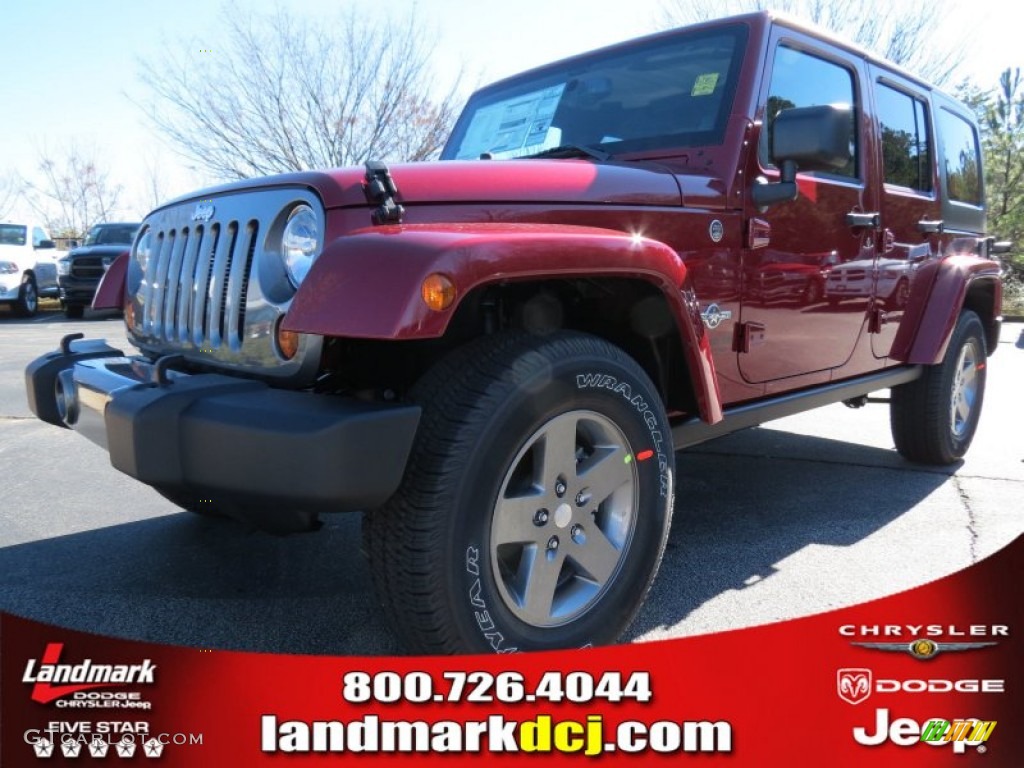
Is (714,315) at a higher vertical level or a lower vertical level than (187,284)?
lower

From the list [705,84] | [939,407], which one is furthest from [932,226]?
[705,84]

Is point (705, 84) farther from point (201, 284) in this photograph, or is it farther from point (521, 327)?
point (201, 284)

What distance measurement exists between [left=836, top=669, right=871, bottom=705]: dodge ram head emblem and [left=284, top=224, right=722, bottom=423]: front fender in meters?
1.05

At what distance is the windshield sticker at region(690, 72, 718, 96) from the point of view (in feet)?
9.08

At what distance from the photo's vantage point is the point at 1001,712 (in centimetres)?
160

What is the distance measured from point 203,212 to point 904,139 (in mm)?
3272

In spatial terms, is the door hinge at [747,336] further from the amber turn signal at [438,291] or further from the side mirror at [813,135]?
the amber turn signal at [438,291]

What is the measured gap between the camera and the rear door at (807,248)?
2.77m

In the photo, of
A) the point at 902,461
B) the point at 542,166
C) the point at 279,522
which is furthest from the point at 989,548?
the point at 279,522

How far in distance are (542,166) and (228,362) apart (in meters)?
1.02

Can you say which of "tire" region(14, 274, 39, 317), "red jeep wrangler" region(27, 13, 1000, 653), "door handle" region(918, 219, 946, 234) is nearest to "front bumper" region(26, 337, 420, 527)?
"red jeep wrangler" region(27, 13, 1000, 653)

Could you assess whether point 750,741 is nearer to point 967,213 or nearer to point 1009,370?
point 967,213

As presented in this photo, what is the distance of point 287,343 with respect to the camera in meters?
1.91

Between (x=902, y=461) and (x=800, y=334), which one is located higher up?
(x=800, y=334)
